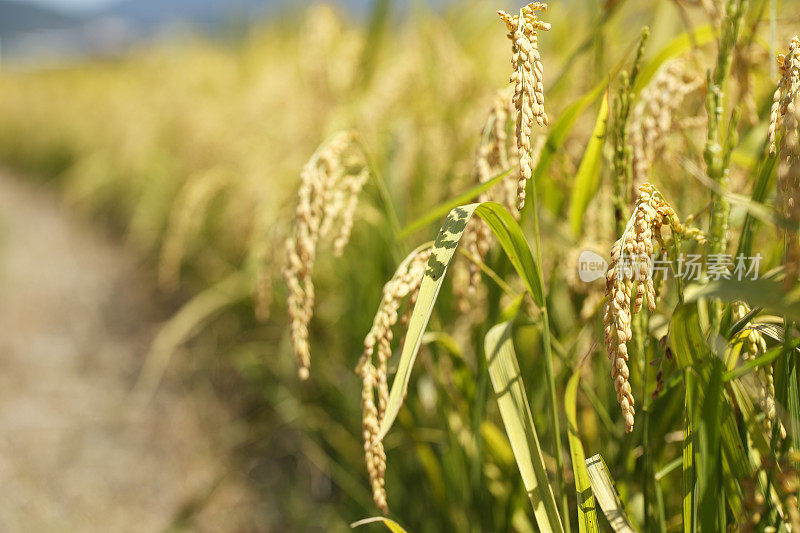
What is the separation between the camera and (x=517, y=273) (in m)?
1.11

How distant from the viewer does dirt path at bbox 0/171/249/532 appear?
5.55 ft

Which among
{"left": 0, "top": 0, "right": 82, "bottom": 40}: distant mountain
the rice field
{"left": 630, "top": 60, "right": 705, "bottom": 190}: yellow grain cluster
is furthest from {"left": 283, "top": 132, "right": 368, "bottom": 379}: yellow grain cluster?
{"left": 0, "top": 0, "right": 82, "bottom": 40}: distant mountain

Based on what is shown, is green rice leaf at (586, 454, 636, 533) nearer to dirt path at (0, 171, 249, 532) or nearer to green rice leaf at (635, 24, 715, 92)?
green rice leaf at (635, 24, 715, 92)

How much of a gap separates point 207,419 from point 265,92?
129 cm

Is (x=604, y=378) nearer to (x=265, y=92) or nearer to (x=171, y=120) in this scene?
(x=265, y=92)

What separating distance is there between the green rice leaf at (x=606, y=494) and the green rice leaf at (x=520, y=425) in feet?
0.16

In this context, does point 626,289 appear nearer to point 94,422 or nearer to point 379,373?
point 379,373

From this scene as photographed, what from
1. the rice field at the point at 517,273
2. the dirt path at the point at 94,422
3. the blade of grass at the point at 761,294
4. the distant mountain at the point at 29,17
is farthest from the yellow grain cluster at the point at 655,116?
the distant mountain at the point at 29,17

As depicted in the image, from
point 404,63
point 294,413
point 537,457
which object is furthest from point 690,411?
point 404,63

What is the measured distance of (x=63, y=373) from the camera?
2.41 m

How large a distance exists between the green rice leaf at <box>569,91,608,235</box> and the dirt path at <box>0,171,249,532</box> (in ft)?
3.05

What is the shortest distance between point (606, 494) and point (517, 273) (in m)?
0.52

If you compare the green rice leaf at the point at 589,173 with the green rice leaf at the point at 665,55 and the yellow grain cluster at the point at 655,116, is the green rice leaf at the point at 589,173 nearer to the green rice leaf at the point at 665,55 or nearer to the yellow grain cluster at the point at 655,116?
the yellow grain cluster at the point at 655,116

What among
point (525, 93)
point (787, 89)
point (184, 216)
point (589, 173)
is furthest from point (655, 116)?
point (184, 216)
